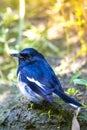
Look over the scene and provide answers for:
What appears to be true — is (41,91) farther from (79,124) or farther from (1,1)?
(1,1)

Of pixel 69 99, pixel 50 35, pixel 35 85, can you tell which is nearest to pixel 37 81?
pixel 35 85

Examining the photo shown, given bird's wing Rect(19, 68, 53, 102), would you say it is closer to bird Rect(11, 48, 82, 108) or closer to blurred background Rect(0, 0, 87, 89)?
bird Rect(11, 48, 82, 108)

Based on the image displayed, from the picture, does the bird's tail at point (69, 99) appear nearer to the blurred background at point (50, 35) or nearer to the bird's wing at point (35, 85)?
the bird's wing at point (35, 85)

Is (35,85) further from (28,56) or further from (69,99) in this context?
(28,56)

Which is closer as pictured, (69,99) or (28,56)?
(69,99)

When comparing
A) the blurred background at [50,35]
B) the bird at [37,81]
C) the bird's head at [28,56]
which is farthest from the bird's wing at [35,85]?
the blurred background at [50,35]

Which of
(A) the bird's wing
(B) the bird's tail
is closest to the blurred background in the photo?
(A) the bird's wing

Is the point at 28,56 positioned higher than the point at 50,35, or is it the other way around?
the point at 50,35
